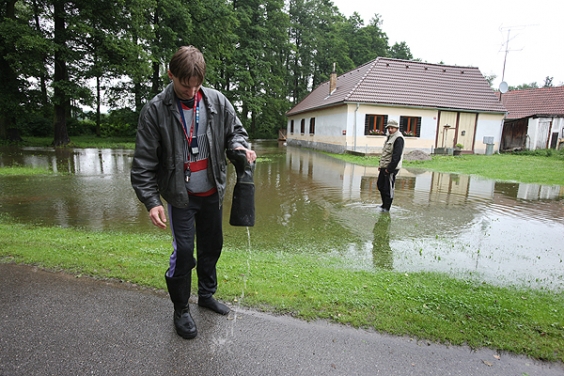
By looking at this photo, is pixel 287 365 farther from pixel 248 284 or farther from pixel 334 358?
pixel 248 284

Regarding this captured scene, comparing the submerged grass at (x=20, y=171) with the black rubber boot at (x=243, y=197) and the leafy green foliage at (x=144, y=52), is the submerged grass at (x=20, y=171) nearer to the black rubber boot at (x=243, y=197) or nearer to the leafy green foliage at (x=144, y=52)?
the leafy green foliage at (x=144, y=52)

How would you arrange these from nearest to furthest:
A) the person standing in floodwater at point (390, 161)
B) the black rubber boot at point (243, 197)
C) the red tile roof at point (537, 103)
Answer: the black rubber boot at point (243, 197)
the person standing in floodwater at point (390, 161)
the red tile roof at point (537, 103)

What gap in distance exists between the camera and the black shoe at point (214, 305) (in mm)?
3076

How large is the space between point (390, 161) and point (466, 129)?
19069 mm

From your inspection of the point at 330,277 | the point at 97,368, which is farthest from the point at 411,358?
the point at 97,368

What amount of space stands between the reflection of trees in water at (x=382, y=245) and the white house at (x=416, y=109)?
15.5m

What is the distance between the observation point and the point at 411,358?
103 inches

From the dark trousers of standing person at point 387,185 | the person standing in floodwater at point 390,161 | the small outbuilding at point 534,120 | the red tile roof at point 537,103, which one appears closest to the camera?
the person standing in floodwater at point 390,161

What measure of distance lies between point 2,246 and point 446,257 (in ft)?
19.4

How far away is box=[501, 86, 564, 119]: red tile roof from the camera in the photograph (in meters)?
26.0

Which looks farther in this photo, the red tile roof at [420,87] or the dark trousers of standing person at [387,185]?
the red tile roof at [420,87]

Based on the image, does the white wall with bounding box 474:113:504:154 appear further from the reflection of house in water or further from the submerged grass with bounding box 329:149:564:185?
the reflection of house in water

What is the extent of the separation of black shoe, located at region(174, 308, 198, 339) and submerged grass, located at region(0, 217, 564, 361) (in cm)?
54

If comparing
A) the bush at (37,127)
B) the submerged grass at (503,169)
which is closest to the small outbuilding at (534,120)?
the submerged grass at (503,169)
